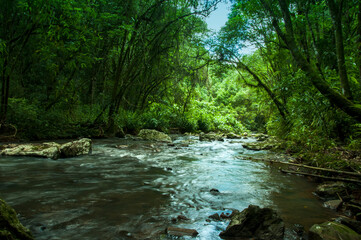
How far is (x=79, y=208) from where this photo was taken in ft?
7.36

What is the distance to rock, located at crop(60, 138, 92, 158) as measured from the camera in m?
5.05

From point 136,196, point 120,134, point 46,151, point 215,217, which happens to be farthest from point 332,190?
point 120,134

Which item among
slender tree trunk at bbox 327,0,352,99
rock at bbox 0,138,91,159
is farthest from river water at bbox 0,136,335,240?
slender tree trunk at bbox 327,0,352,99

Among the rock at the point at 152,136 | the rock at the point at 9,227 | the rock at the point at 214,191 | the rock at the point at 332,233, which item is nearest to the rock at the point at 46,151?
the rock at the point at 214,191

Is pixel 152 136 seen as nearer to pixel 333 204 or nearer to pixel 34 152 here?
pixel 34 152

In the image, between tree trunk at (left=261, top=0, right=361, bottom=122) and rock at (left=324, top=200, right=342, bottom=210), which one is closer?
rock at (left=324, top=200, right=342, bottom=210)

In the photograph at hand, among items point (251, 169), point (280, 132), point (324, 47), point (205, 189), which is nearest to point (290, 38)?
point (251, 169)

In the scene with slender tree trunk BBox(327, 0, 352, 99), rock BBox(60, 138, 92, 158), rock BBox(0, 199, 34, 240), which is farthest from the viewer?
rock BBox(60, 138, 92, 158)

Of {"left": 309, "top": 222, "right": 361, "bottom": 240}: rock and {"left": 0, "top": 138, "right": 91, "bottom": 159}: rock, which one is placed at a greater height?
{"left": 309, "top": 222, "right": 361, "bottom": 240}: rock

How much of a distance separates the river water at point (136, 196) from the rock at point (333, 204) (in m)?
0.11

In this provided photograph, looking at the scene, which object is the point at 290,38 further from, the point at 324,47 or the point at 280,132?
the point at 280,132

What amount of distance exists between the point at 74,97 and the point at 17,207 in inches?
337

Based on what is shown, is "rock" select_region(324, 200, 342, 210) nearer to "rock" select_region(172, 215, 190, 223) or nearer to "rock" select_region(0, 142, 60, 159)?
"rock" select_region(172, 215, 190, 223)

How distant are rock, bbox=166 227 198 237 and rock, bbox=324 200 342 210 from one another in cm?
174
